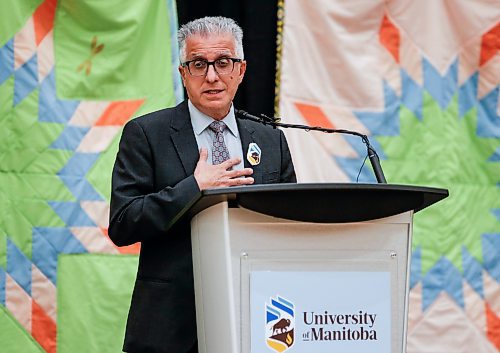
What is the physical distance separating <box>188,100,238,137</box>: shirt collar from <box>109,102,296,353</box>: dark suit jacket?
0.02 m

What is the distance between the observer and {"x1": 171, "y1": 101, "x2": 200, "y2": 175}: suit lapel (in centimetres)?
218

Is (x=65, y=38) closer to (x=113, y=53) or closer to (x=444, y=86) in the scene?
(x=113, y=53)

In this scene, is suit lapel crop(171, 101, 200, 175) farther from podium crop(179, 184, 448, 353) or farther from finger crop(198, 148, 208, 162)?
podium crop(179, 184, 448, 353)

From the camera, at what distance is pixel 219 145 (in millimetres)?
2234

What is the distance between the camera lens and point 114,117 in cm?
350

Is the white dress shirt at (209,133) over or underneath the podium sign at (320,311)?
over

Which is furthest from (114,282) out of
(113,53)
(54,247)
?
(113,53)

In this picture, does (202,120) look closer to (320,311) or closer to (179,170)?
(179,170)

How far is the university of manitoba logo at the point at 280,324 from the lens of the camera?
1797 mm

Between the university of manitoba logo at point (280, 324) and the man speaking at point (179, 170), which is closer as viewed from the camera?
the university of manitoba logo at point (280, 324)

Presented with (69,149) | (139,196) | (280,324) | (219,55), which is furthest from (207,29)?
(69,149)

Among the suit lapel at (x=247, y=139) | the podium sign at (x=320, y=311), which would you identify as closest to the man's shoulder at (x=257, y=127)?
the suit lapel at (x=247, y=139)

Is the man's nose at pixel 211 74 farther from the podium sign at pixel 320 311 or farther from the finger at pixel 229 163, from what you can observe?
the podium sign at pixel 320 311

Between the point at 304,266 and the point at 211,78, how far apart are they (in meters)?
0.62
